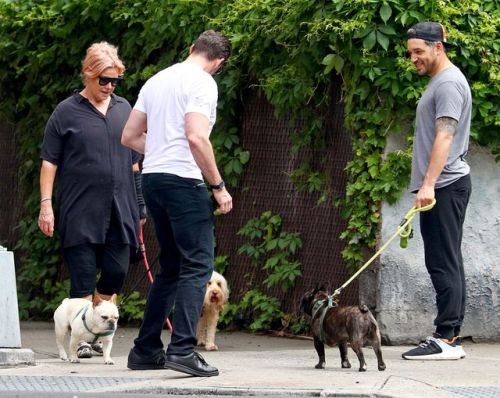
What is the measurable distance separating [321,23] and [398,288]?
6.14ft

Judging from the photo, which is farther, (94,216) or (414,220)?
(414,220)

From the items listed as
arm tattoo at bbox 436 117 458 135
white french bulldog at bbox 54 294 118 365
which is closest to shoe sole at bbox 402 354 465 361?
arm tattoo at bbox 436 117 458 135

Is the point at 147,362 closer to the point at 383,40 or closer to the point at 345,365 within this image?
the point at 345,365

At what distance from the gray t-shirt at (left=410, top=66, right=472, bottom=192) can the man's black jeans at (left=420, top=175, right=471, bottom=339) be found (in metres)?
0.09

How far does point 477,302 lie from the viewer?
9578 millimetres

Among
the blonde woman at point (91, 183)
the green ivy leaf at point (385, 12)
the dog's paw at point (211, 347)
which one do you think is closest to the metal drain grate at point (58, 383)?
the blonde woman at point (91, 183)

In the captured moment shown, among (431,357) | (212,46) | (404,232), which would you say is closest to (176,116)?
(212,46)

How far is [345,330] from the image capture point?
791 centimetres

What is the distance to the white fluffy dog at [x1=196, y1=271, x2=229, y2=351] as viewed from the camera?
32.5 feet

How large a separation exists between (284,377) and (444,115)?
1.93 metres

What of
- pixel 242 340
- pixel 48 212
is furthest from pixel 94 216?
pixel 242 340

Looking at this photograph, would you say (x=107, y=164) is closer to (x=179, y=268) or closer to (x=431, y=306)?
(x=179, y=268)

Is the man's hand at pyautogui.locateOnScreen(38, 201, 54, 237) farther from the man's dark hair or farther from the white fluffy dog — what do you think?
the man's dark hair

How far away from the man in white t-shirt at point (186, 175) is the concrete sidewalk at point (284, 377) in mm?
291
